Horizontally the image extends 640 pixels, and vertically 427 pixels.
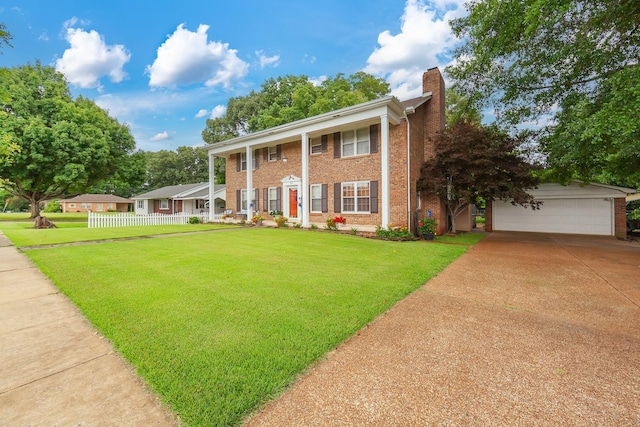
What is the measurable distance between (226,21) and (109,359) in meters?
15.3

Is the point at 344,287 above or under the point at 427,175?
under

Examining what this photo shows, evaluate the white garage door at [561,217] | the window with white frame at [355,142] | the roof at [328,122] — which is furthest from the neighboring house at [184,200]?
the white garage door at [561,217]

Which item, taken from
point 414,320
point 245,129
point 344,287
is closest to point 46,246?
point 344,287

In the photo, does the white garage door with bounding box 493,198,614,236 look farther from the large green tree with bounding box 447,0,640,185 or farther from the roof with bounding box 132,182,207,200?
the roof with bounding box 132,182,207,200

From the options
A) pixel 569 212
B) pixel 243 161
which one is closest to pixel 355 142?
pixel 243 161

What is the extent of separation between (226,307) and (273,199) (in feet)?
42.2

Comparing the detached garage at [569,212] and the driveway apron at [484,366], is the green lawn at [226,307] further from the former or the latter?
the detached garage at [569,212]

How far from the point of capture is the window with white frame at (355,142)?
1303 centimetres

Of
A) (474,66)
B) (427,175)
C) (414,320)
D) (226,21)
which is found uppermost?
(226,21)

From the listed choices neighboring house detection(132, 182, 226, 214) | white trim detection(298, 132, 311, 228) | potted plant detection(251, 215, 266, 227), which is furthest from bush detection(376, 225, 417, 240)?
neighboring house detection(132, 182, 226, 214)

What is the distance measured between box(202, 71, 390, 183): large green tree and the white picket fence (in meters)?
11.0

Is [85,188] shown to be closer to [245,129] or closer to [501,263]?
[245,129]

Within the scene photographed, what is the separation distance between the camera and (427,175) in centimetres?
1251

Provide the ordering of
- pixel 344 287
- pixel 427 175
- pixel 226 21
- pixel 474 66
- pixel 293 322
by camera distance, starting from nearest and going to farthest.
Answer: pixel 293 322
pixel 344 287
pixel 474 66
pixel 427 175
pixel 226 21
